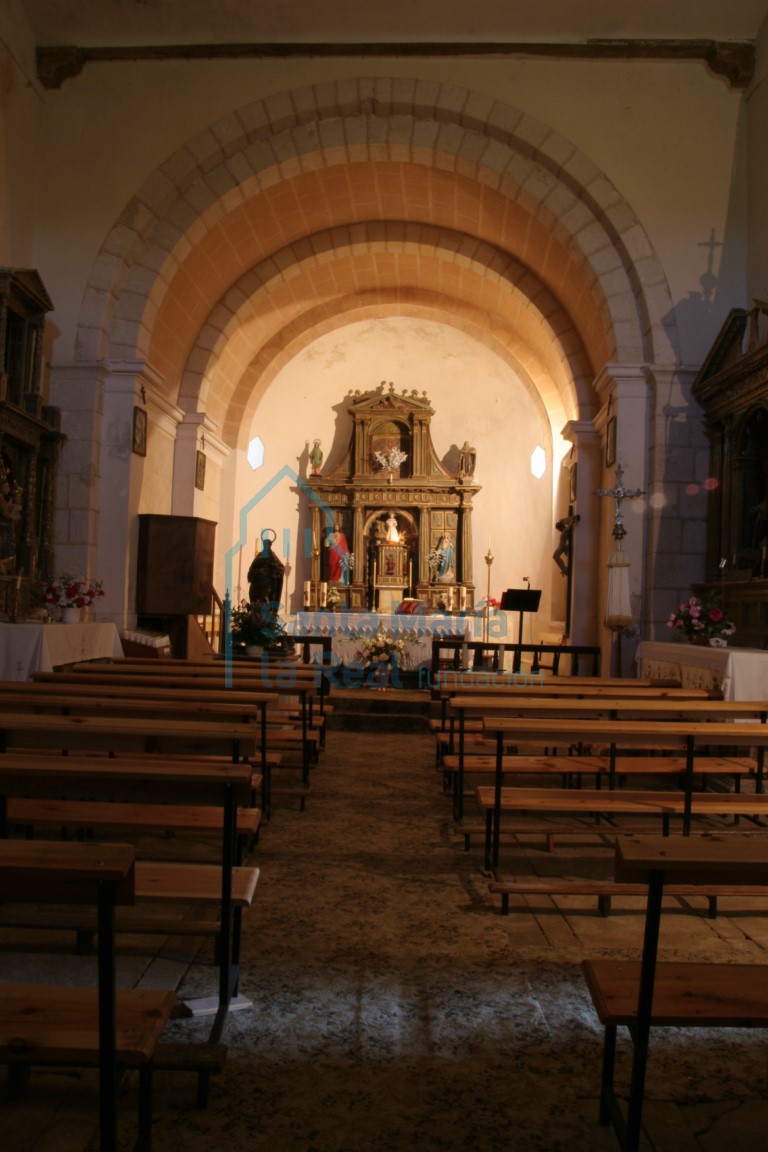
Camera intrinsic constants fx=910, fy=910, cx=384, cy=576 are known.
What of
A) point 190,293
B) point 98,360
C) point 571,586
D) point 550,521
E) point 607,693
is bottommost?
point 607,693

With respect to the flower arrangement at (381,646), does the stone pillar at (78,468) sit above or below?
above

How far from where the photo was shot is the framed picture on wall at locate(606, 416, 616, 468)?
374 inches

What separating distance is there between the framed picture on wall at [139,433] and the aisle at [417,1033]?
6.38 metres

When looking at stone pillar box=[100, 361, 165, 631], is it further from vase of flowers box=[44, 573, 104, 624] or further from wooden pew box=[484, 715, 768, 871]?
wooden pew box=[484, 715, 768, 871]

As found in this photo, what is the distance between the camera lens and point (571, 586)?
11023mm

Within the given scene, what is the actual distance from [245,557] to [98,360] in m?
6.21

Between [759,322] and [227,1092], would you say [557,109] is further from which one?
[227,1092]

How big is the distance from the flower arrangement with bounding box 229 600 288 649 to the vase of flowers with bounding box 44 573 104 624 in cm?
146

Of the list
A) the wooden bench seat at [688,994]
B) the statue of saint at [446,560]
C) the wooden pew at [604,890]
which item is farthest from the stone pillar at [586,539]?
the wooden bench seat at [688,994]

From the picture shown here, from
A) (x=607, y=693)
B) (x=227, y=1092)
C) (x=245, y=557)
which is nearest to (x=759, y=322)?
(x=607, y=693)

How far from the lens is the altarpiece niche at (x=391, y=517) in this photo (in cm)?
1506

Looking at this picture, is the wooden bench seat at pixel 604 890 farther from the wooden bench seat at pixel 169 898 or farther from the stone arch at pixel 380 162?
the stone arch at pixel 380 162

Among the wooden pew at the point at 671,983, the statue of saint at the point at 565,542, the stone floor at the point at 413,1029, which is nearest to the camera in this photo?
the wooden pew at the point at 671,983

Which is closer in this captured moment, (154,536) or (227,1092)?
(227,1092)
